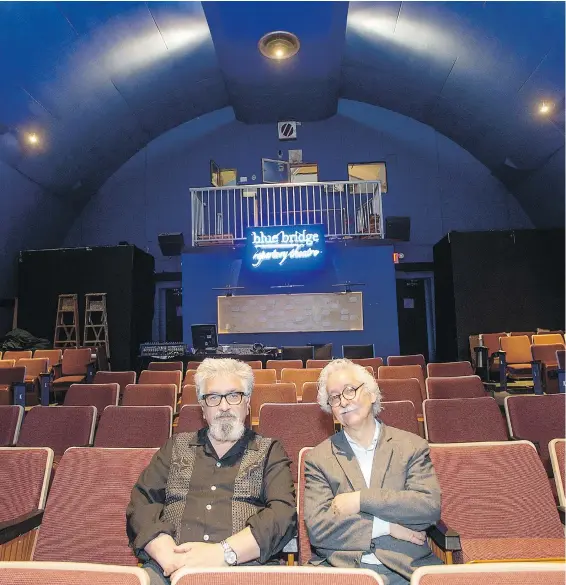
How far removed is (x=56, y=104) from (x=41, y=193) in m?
2.34

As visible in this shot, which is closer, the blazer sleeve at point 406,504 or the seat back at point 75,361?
the blazer sleeve at point 406,504

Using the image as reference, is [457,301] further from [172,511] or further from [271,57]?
[172,511]

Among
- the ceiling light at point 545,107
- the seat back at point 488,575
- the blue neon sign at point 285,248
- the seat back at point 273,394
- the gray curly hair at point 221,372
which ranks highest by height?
the ceiling light at point 545,107


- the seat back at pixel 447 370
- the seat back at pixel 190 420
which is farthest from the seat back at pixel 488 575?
the seat back at pixel 447 370

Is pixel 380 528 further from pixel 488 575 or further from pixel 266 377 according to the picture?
pixel 266 377

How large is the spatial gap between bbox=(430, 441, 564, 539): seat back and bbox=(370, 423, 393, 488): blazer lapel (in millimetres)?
329

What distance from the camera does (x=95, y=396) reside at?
4.10 m

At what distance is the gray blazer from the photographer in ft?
5.21

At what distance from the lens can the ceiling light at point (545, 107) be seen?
25.3 feet

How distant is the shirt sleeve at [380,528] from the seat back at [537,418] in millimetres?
1648

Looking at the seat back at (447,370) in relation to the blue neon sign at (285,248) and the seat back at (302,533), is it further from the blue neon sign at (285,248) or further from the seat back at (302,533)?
Result: the blue neon sign at (285,248)

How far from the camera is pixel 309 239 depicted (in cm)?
918

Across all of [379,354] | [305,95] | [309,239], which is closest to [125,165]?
[305,95]

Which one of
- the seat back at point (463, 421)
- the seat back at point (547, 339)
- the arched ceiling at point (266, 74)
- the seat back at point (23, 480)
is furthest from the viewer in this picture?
the seat back at point (547, 339)
